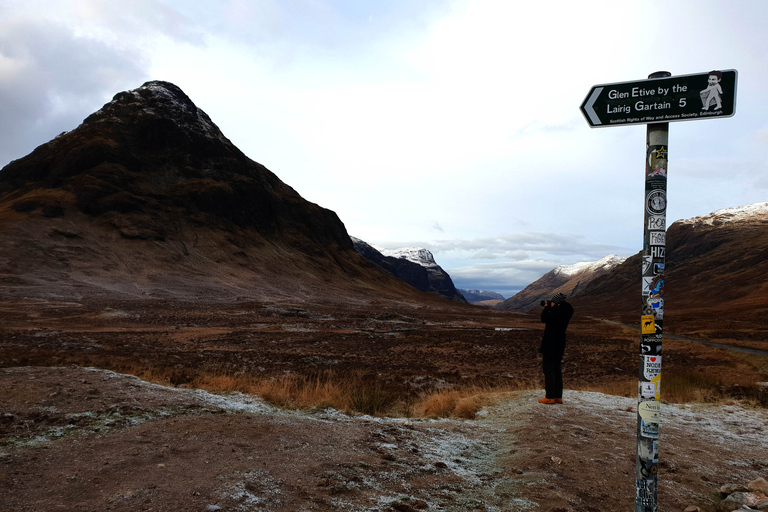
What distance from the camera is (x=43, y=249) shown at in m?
57.5

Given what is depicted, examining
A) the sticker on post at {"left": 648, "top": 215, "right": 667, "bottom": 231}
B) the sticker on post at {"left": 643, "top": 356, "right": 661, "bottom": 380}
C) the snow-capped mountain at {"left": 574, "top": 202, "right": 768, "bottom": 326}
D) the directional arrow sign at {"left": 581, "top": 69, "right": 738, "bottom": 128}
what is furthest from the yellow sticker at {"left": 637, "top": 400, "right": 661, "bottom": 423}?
the snow-capped mountain at {"left": 574, "top": 202, "right": 768, "bottom": 326}

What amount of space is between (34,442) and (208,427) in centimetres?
184

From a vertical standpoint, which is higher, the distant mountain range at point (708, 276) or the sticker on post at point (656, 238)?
the distant mountain range at point (708, 276)

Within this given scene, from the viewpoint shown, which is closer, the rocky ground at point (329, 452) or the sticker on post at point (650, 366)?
the sticker on post at point (650, 366)

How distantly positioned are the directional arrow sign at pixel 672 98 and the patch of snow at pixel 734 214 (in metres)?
154

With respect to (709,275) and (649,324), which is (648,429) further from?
(709,275)

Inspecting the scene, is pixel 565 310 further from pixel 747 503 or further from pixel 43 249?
pixel 43 249

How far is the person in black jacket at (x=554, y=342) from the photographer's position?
898 cm

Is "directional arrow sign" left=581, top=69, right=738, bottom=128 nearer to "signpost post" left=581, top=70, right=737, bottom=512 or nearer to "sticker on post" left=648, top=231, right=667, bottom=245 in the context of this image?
"signpost post" left=581, top=70, right=737, bottom=512

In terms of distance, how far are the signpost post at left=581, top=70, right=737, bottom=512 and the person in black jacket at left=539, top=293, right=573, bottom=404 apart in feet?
19.8

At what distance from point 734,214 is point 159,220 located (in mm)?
148469

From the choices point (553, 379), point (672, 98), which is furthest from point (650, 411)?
point (553, 379)

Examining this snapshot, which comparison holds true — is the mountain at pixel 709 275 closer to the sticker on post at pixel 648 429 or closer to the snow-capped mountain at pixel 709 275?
the snow-capped mountain at pixel 709 275

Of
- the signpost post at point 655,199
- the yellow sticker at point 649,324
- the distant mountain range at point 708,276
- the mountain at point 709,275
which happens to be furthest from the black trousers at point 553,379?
the mountain at point 709,275
